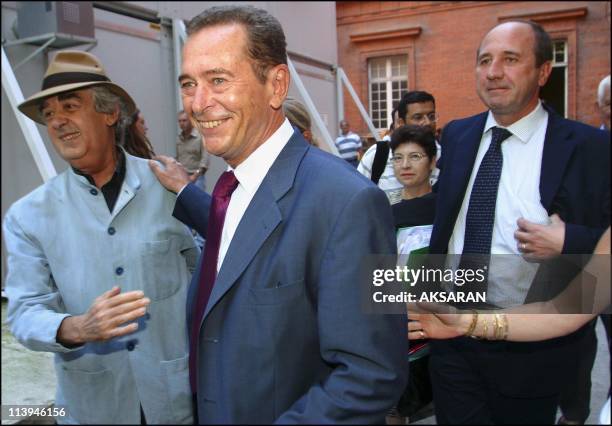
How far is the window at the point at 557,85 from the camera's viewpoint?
1611 mm

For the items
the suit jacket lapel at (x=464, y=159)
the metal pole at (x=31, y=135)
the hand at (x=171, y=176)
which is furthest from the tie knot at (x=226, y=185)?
the metal pole at (x=31, y=135)

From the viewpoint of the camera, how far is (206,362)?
1.24 metres

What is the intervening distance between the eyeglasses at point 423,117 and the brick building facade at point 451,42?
70mm

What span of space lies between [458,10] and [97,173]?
1.40 metres

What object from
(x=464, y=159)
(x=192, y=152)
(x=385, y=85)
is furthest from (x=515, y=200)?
(x=192, y=152)

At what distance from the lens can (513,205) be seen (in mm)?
1629

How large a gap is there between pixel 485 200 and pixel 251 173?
82cm

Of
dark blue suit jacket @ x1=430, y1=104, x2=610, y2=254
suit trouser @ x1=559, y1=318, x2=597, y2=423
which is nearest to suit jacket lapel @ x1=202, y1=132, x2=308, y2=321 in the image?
dark blue suit jacket @ x1=430, y1=104, x2=610, y2=254

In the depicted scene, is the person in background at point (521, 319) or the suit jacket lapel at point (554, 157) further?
the suit jacket lapel at point (554, 157)

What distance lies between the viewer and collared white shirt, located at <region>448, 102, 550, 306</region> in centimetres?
155

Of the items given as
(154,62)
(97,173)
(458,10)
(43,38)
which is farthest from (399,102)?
(43,38)

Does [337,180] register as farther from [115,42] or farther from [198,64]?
[115,42]

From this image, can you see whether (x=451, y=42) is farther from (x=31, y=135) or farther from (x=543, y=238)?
(x=31, y=135)

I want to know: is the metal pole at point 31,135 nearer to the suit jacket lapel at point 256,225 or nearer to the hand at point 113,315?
the hand at point 113,315
